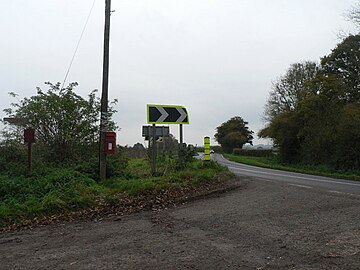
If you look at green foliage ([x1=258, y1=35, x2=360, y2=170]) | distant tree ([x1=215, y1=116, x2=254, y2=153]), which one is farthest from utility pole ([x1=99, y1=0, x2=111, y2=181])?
distant tree ([x1=215, y1=116, x2=254, y2=153])

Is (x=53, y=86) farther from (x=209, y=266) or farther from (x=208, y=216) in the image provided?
(x=209, y=266)

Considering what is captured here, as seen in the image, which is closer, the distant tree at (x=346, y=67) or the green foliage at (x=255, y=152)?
the distant tree at (x=346, y=67)

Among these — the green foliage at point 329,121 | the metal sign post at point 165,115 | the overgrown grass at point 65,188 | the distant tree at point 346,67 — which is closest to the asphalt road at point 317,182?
the overgrown grass at point 65,188

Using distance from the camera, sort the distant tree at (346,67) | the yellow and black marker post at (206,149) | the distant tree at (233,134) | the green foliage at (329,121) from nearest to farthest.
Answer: the yellow and black marker post at (206,149), the green foliage at (329,121), the distant tree at (346,67), the distant tree at (233,134)

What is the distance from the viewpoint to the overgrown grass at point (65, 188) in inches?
304

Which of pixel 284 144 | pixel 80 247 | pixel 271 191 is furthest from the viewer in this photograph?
pixel 284 144

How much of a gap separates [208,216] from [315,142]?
23421 millimetres

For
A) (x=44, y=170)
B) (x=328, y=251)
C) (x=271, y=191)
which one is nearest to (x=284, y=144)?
(x=271, y=191)

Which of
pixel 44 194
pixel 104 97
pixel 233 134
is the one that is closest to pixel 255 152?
pixel 233 134

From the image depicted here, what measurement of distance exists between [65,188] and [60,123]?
3.33 metres

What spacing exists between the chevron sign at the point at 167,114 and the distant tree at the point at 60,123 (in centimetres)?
193

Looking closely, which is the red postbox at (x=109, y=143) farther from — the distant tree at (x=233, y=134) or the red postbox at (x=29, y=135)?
the distant tree at (x=233, y=134)

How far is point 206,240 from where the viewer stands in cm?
564

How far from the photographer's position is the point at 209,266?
450 centimetres
